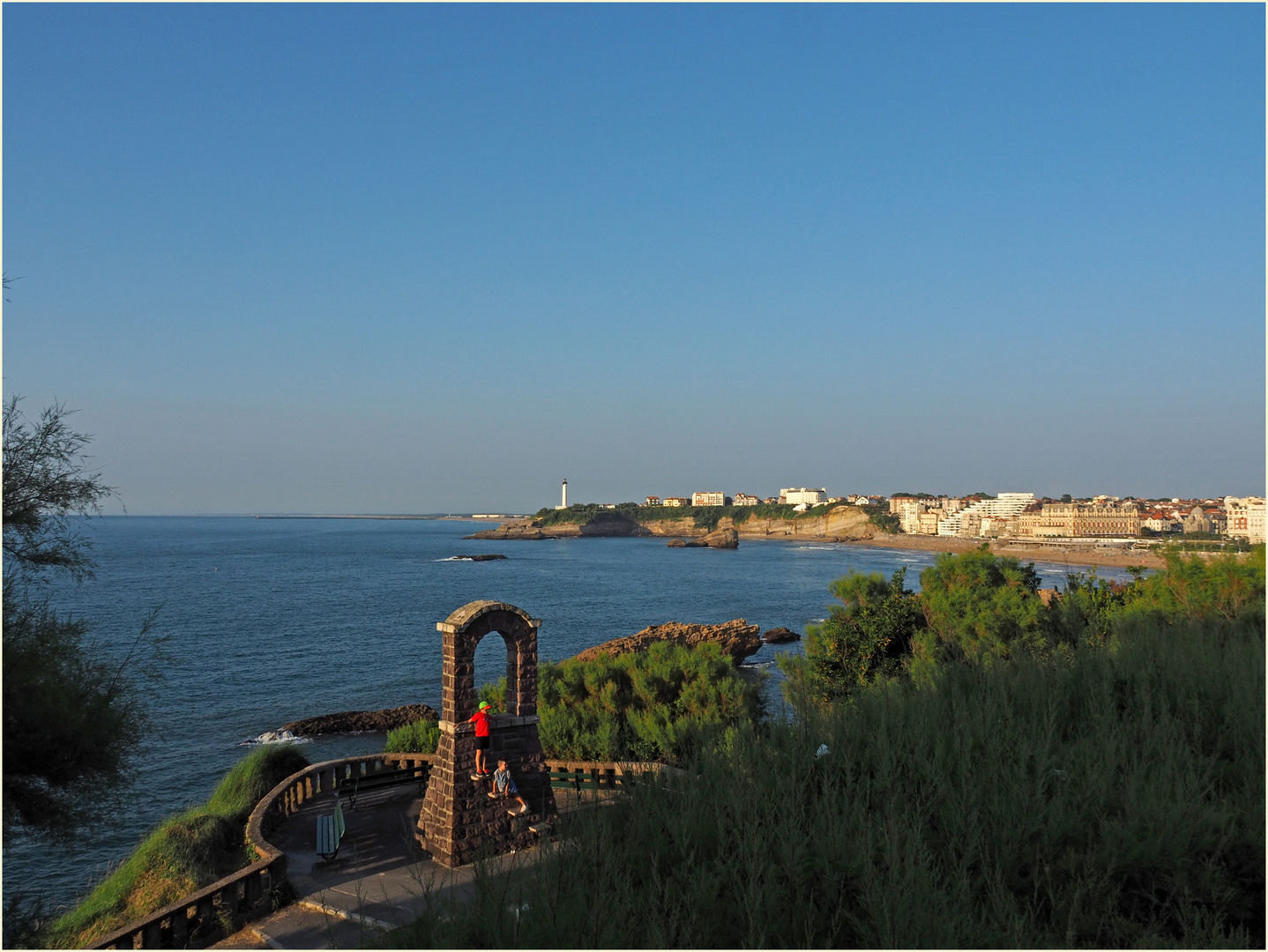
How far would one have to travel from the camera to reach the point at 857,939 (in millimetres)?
3980

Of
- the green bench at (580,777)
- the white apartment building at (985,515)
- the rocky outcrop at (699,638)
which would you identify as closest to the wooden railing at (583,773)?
the green bench at (580,777)

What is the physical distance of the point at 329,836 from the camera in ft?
37.6

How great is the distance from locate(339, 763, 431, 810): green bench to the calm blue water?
3.98 m

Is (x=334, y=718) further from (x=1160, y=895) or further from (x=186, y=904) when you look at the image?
(x=1160, y=895)

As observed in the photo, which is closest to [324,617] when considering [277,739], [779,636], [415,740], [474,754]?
[277,739]

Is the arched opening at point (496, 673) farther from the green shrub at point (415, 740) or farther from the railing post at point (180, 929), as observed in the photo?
the railing post at point (180, 929)

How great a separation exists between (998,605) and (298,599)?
64001 mm

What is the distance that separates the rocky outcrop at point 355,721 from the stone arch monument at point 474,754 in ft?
61.5

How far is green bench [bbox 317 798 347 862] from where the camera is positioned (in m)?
11.4

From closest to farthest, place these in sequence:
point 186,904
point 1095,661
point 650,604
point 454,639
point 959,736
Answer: point 959,736 < point 1095,661 < point 186,904 < point 454,639 < point 650,604

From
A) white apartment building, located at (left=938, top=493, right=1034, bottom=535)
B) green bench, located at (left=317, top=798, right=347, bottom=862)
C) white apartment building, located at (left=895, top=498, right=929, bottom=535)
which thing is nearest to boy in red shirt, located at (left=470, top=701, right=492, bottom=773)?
green bench, located at (left=317, top=798, right=347, bottom=862)

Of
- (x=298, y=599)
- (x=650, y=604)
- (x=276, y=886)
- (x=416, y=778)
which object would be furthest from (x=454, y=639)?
(x=298, y=599)

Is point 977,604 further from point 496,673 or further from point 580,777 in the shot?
point 496,673

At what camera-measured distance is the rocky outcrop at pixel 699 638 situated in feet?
121
